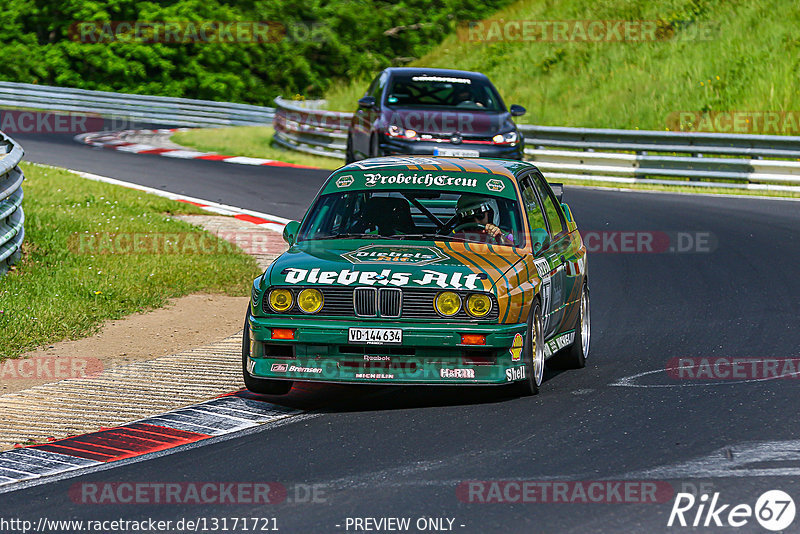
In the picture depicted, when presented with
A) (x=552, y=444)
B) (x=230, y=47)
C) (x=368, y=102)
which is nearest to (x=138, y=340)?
(x=552, y=444)

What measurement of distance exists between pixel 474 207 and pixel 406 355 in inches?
63.1

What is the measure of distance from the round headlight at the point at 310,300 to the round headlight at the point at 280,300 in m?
0.07

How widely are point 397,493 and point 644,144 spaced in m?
17.8

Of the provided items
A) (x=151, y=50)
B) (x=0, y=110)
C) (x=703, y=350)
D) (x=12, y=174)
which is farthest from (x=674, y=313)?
(x=151, y=50)

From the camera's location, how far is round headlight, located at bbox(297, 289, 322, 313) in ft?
25.3

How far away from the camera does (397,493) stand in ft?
19.2

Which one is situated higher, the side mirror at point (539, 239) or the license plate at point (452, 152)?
the side mirror at point (539, 239)

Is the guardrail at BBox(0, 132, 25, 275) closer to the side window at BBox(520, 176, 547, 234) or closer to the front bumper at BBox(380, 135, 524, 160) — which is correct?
the side window at BBox(520, 176, 547, 234)

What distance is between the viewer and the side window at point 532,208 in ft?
29.2

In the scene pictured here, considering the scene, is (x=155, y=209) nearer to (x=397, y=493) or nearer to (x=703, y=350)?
(x=703, y=350)

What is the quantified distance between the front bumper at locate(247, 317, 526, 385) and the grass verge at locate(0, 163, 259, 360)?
3.17 meters

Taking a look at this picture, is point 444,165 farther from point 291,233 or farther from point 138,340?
point 138,340

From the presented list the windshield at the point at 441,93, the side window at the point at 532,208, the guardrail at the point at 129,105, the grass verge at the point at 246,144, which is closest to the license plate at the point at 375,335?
the side window at the point at 532,208

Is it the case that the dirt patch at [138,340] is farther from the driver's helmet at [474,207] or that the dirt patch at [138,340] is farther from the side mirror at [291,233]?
the driver's helmet at [474,207]
